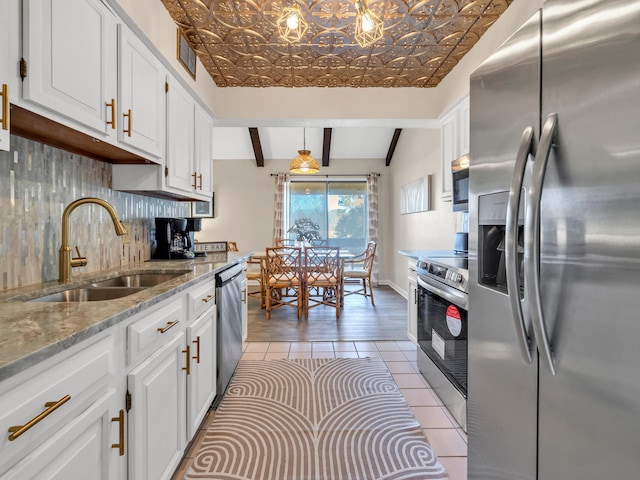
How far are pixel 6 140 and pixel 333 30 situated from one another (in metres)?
2.09

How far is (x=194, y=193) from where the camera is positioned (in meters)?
2.67

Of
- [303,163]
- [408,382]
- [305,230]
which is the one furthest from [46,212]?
[305,230]

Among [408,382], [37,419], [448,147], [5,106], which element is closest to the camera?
[37,419]

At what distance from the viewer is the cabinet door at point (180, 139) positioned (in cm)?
222

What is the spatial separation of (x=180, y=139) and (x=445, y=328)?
218 cm

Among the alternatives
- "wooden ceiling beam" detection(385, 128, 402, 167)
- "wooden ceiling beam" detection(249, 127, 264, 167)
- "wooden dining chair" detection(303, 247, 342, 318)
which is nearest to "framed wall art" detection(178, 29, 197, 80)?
"wooden dining chair" detection(303, 247, 342, 318)

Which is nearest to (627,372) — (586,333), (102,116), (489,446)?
(586,333)

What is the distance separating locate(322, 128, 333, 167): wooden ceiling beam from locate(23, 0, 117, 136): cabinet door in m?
4.38

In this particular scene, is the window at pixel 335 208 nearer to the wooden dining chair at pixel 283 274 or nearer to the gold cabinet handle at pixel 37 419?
the wooden dining chair at pixel 283 274

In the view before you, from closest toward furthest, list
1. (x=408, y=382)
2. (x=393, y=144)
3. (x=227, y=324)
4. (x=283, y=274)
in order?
(x=227, y=324) → (x=408, y=382) → (x=283, y=274) → (x=393, y=144)

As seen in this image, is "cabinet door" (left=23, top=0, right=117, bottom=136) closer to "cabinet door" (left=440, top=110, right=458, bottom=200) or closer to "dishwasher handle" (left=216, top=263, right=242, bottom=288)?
"dishwasher handle" (left=216, top=263, right=242, bottom=288)

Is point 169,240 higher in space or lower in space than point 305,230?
lower

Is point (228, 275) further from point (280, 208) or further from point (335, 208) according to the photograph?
point (335, 208)

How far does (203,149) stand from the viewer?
2916 mm
